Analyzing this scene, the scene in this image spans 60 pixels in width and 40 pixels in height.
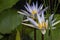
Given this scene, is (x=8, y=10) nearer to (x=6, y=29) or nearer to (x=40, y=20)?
(x=6, y=29)

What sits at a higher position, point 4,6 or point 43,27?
point 4,6

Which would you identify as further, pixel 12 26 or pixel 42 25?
pixel 12 26

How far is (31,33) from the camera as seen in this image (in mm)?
713

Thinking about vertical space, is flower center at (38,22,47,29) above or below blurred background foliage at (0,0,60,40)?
below

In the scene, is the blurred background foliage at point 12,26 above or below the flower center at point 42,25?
above

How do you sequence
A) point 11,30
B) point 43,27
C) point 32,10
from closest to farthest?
point 43,27 → point 32,10 → point 11,30

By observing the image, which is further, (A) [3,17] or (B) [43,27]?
(A) [3,17]

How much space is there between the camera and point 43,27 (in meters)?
0.41

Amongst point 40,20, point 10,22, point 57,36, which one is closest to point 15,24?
point 10,22

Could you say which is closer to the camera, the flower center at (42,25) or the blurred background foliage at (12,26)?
the flower center at (42,25)

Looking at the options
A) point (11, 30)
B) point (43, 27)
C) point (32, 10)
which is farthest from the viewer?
point (11, 30)

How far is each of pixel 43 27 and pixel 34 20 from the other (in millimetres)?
56

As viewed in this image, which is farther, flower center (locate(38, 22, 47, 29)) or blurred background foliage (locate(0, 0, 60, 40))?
blurred background foliage (locate(0, 0, 60, 40))

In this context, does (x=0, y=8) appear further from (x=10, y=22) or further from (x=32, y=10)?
(x=32, y=10)
